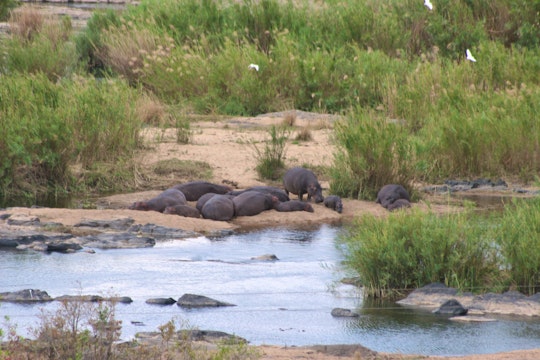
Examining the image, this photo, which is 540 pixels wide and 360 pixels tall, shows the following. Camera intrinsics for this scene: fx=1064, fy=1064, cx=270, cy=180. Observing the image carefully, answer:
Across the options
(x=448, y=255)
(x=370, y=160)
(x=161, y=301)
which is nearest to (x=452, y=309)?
(x=448, y=255)

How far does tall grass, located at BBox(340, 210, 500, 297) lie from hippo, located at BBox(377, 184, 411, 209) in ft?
13.4

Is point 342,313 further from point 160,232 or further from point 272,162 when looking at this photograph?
point 272,162

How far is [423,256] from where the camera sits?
959 cm

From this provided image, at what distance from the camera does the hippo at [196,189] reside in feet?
47.0

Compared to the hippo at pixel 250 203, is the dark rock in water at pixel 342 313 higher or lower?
lower

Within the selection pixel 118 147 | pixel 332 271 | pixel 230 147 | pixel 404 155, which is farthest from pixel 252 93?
pixel 332 271

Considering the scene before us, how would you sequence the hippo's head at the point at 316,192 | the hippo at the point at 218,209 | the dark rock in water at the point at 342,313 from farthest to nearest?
the hippo's head at the point at 316,192 → the hippo at the point at 218,209 → the dark rock in water at the point at 342,313

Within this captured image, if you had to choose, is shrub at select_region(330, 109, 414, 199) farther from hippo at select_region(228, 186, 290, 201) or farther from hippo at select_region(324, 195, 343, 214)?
hippo at select_region(228, 186, 290, 201)

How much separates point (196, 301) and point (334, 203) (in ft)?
16.9

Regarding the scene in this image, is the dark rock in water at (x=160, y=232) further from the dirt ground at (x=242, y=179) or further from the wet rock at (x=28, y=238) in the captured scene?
the wet rock at (x=28, y=238)

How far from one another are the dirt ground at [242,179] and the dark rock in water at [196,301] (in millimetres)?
1575

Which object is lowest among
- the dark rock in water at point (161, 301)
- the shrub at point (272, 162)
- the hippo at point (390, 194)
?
the dark rock in water at point (161, 301)

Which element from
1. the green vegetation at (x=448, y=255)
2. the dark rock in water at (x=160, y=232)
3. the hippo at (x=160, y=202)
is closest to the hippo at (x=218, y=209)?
the hippo at (x=160, y=202)

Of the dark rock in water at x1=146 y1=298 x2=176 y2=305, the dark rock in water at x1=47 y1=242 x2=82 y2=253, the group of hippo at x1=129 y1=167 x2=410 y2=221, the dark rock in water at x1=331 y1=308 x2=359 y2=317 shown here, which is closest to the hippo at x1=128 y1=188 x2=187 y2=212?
the group of hippo at x1=129 y1=167 x2=410 y2=221
